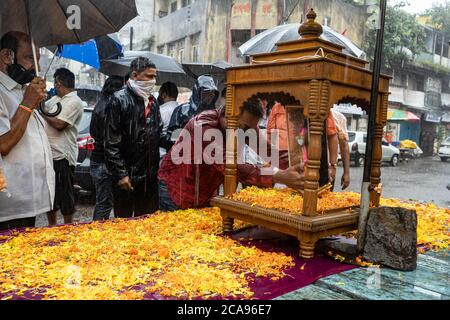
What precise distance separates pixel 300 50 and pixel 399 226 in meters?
0.99

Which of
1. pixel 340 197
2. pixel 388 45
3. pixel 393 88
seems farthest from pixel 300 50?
pixel 393 88

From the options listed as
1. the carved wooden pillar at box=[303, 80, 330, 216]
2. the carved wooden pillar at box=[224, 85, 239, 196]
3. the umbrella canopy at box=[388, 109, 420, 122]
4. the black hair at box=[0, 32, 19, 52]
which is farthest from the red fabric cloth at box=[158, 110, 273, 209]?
the umbrella canopy at box=[388, 109, 420, 122]

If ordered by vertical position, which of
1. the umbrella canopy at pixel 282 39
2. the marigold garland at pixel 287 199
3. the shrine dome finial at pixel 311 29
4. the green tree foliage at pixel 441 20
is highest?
the green tree foliage at pixel 441 20

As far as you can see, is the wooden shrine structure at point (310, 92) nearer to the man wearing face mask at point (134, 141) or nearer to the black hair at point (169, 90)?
the man wearing face mask at point (134, 141)

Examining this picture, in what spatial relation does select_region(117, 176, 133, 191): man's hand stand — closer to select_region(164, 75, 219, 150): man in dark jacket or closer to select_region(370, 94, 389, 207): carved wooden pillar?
select_region(164, 75, 219, 150): man in dark jacket

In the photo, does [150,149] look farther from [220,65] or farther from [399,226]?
[220,65]

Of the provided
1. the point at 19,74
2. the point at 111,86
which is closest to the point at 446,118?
the point at 111,86

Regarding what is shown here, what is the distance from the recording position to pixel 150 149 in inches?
146

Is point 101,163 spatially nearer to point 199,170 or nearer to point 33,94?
point 199,170

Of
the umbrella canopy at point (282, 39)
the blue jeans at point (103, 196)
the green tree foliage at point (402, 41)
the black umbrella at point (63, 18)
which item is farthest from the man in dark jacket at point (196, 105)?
the green tree foliage at point (402, 41)

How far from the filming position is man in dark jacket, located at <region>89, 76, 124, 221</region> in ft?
13.4

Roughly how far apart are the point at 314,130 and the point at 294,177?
49 centimetres

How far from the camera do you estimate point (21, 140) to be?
2395mm

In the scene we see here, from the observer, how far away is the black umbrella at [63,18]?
2658mm
